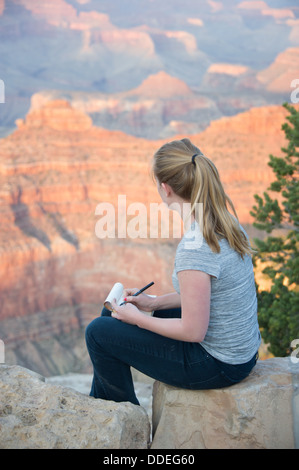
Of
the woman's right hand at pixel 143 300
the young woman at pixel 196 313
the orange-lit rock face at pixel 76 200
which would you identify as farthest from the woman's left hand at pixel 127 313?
the orange-lit rock face at pixel 76 200

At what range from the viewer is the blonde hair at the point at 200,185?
9.02ft

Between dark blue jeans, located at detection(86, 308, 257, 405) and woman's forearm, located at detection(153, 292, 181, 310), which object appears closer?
dark blue jeans, located at detection(86, 308, 257, 405)

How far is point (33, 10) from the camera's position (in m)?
90.2

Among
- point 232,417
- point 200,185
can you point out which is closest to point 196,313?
point 200,185

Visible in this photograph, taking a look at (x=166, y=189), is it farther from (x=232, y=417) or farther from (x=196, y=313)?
(x=232, y=417)

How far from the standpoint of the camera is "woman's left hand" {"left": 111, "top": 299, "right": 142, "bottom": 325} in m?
2.91

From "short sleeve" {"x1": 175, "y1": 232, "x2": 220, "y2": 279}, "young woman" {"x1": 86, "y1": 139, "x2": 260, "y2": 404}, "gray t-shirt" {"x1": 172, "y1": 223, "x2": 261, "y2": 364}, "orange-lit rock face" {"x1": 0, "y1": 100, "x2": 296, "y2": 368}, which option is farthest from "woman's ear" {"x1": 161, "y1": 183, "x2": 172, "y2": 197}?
"orange-lit rock face" {"x1": 0, "y1": 100, "x2": 296, "y2": 368}

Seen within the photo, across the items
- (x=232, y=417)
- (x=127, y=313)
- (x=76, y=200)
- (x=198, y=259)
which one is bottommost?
(x=232, y=417)

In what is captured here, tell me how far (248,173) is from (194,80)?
215 feet

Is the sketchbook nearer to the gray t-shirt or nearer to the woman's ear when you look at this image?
the gray t-shirt

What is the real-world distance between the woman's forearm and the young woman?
1.00 feet

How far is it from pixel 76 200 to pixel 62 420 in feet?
87.1

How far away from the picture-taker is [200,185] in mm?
2746

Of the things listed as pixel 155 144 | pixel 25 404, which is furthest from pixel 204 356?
pixel 155 144
